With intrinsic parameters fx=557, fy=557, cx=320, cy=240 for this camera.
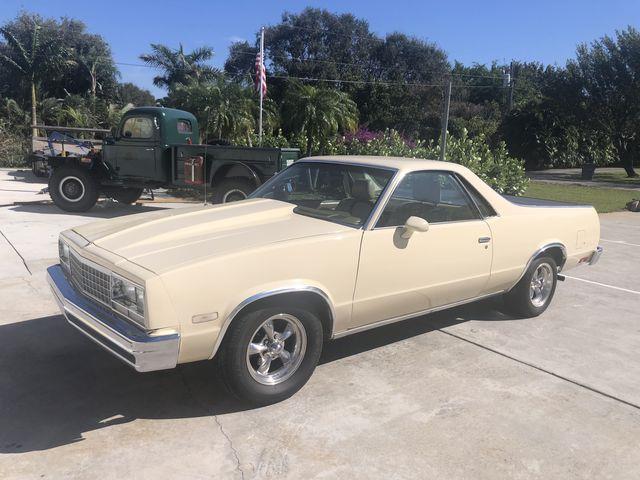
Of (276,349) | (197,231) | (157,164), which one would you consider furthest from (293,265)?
(157,164)

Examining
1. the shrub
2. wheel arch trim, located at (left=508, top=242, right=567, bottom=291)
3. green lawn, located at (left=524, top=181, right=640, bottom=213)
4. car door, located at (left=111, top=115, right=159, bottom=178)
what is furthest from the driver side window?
the shrub

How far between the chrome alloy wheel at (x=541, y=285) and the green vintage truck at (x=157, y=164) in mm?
5809

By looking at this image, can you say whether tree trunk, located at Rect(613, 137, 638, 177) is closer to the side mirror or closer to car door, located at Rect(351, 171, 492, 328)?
car door, located at Rect(351, 171, 492, 328)

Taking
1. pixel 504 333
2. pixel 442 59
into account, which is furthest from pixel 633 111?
pixel 504 333

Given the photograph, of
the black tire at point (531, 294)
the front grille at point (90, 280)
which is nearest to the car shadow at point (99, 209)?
the front grille at point (90, 280)

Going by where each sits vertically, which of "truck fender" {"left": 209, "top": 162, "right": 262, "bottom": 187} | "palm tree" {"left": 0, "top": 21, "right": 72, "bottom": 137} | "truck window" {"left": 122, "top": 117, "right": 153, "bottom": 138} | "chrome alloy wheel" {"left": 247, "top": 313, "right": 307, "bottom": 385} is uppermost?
"palm tree" {"left": 0, "top": 21, "right": 72, "bottom": 137}

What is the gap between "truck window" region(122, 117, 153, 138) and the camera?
1098cm

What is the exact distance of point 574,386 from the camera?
404 cm

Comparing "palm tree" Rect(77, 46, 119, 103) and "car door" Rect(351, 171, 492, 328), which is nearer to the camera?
"car door" Rect(351, 171, 492, 328)

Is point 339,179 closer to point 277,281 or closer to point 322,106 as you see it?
point 277,281

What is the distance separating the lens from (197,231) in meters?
3.79

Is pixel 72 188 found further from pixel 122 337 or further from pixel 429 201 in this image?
pixel 122 337

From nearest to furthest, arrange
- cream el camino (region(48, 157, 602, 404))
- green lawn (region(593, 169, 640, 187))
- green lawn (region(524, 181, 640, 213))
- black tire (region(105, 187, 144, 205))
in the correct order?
cream el camino (region(48, 157, 602, 404)), black tire (region(105, 187, 144, 205)), green lawn (region(524, 181, 640, 213)), green lawn (region(593, 169, 640, 187))

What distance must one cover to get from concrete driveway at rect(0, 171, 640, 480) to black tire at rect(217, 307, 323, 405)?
12 cm
